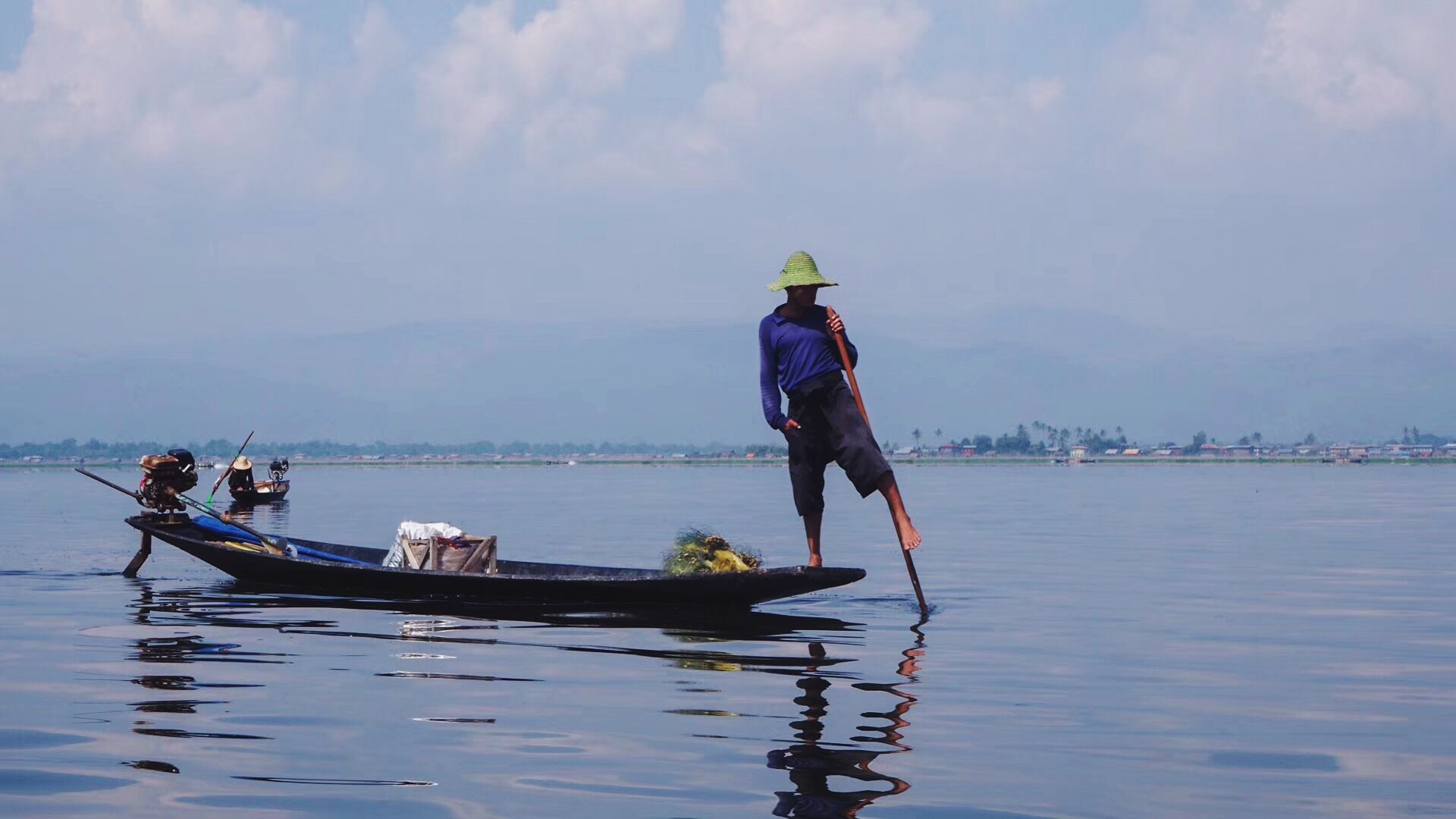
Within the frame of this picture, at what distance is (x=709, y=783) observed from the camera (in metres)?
7.01

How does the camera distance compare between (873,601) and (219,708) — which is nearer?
(219,708)

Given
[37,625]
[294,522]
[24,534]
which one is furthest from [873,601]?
[294,522]

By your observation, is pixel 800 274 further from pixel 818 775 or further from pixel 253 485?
pixel 253 485

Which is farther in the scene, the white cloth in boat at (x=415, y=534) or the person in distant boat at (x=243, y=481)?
the person in distant boat at (x=243, y=481)

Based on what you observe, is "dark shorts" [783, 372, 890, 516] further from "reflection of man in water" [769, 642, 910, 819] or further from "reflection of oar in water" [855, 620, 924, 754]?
"reflection of man in water" [769, 642, 910, 819]

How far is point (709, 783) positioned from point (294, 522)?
40290mm

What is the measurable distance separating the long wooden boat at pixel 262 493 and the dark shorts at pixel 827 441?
47693mm

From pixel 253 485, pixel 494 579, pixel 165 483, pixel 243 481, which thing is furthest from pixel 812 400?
pixel 253 485

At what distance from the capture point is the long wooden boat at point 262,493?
191ft

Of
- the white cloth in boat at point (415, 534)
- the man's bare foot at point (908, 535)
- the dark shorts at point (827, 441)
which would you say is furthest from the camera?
the white cloth in boat at point (415, 534)

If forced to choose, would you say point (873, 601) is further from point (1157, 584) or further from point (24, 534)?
point (24, 534)

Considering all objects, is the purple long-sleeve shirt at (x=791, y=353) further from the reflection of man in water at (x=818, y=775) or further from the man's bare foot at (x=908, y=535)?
the reflection of man in water at (x=818, y=775)

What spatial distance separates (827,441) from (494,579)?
3.96 metres

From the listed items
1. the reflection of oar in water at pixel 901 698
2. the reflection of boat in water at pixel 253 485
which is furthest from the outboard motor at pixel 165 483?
the reflection of boat in water at pixel 253 485
